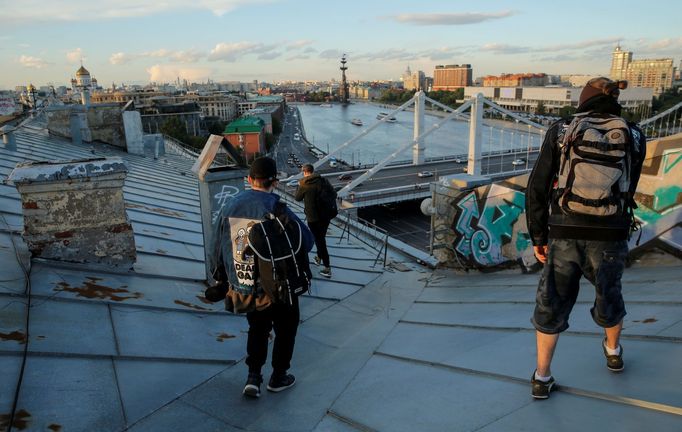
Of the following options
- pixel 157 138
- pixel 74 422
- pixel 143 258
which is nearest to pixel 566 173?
pixel 74 422

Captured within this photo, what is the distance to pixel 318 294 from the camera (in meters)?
4.76

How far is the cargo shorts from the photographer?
83.3 inches

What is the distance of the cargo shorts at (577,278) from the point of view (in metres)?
2.12

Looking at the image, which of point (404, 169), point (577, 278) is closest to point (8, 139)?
point (577, 278)

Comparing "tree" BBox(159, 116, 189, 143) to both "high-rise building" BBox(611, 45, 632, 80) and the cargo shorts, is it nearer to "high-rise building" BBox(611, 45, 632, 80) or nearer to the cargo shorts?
the cargo shorts

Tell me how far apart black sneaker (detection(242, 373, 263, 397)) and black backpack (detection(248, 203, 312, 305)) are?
1.57 ft

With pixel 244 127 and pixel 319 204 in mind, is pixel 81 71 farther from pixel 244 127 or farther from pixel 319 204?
pixel 319 204

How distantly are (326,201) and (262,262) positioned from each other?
2925mm

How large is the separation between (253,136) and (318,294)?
6908 cm

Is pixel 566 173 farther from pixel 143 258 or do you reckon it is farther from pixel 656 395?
pixel 143 258

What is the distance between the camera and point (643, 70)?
158 m

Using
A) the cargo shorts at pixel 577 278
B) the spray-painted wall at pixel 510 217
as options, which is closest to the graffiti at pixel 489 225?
the spray-painted wall at pixel 510 217

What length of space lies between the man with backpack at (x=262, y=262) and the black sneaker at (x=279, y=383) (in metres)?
0.09

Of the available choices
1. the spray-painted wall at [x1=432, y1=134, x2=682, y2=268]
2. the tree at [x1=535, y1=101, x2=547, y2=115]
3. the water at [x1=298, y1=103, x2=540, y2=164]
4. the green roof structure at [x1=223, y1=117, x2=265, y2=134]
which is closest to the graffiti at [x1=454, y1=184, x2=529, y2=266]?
the spray-painted wall at [x1=432, y1=134, x2=682, y2=268]
